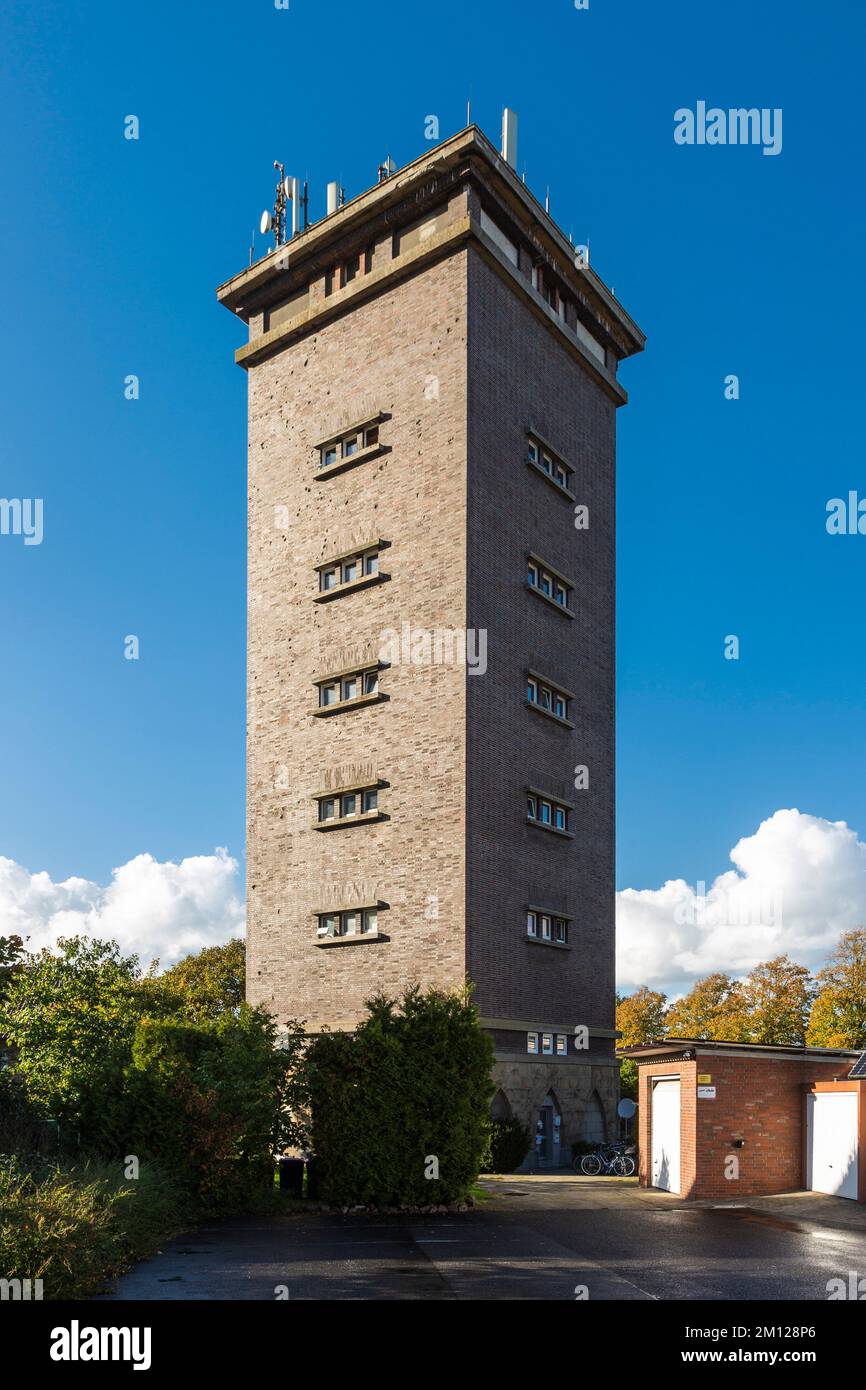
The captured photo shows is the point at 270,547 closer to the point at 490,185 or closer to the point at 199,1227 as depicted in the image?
the point at 490,185

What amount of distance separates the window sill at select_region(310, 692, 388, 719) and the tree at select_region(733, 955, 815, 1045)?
38.0m

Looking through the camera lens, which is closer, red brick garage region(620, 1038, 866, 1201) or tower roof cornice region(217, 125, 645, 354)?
red brick garage region(620, 1038, 866, 1201)

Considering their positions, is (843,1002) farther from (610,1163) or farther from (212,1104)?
(212,1104)

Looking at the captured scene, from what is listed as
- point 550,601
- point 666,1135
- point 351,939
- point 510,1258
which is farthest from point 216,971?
point 510,1258

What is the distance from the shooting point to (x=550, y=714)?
42469 mm

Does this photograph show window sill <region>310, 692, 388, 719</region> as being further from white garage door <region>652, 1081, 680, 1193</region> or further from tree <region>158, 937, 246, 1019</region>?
tree <region>158, 937, 246, 1019</region>

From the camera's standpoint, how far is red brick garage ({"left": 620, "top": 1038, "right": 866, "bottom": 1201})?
27328mm

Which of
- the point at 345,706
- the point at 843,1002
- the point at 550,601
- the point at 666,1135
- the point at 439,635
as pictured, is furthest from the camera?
the point at 843,1002

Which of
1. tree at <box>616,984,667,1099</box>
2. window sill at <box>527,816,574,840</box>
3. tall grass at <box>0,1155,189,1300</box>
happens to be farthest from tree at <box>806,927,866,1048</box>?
tall grass at <box>0,1155,189,1300</box>

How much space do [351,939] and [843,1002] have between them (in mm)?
36845

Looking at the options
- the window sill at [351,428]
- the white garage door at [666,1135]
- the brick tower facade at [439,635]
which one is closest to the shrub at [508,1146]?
the brick tower facade at [439,635]

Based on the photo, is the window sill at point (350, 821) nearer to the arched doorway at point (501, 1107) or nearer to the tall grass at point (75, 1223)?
the arched doorway at point (501, 1107)

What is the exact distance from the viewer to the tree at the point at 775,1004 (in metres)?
68.9

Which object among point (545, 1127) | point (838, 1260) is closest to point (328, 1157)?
point (838, 1260)
